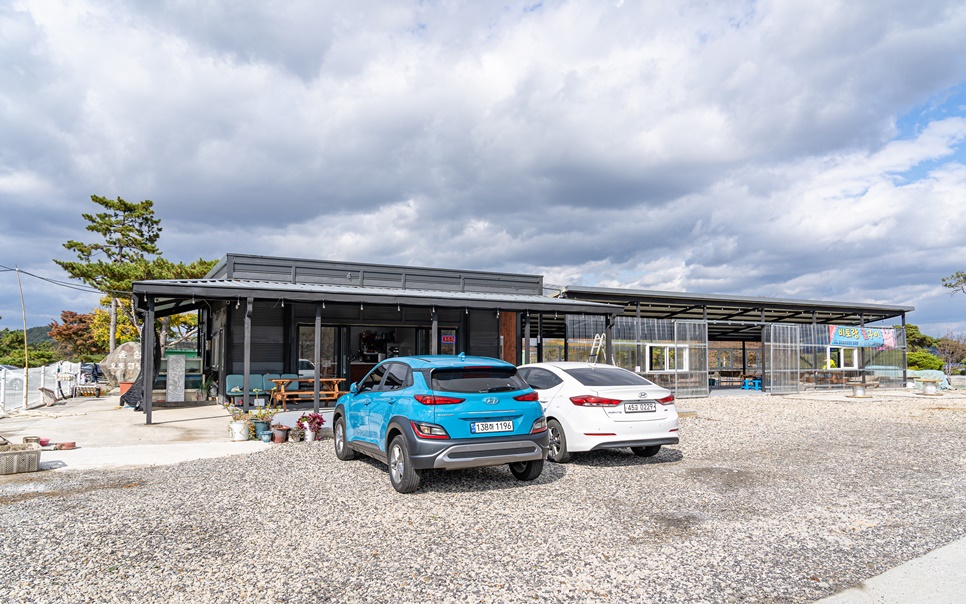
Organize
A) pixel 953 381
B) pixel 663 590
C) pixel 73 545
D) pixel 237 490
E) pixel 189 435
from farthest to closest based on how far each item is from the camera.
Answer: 1. pixel 953 381
2. pixel 189 435
3. pixel 237 490
4. pixel 73 545
5. pixel 663 590

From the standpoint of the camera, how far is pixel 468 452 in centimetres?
634

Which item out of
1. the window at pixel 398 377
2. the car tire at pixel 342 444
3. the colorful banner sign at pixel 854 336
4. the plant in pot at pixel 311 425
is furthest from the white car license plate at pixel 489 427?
the colorful banner sign at pixel 854 336

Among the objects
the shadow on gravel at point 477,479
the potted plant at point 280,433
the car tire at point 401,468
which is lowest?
the shadow on gravel at point 477,479

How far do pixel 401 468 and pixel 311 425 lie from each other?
436 centimetres

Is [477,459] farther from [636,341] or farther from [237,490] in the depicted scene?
[636,341]

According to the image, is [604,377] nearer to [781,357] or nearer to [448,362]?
[448,362]

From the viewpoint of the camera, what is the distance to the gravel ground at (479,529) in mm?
3969

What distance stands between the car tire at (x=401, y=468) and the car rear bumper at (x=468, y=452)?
0.11 metres

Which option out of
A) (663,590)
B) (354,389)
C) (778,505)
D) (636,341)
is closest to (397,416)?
(354,389)

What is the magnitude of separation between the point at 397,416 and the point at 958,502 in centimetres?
594

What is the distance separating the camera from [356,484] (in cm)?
701

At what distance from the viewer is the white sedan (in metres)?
7.90

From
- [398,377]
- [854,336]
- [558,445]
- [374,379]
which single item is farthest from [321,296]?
[854,336]

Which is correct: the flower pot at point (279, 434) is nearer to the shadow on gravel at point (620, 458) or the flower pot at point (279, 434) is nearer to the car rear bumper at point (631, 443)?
the shadow on gravel at point (620, 458)
